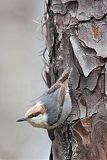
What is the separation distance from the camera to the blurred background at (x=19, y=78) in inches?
135

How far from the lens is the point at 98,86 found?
68.2 inches

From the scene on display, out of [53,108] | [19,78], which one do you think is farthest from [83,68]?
[19,78]

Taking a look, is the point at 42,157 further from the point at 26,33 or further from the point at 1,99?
the point at 26,33

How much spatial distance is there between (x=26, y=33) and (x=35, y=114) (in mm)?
1810

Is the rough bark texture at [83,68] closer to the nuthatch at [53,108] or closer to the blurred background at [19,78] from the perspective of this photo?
the nuthatch at [53,108]

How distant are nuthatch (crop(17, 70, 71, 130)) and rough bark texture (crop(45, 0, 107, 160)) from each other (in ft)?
0.08

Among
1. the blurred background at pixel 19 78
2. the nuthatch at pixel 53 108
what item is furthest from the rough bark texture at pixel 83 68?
the blurred background at pixel 19 78

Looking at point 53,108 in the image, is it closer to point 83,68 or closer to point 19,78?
point 83,68

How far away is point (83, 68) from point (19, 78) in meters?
1.93

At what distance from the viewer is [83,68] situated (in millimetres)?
1740

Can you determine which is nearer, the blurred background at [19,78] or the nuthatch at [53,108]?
the nuthatch at [53,108]

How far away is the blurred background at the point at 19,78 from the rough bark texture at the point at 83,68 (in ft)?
5.07

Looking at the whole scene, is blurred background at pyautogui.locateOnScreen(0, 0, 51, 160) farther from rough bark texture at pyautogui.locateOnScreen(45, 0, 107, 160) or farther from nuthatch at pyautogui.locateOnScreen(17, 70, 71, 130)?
rough bark texture at pyautogui.locateOnScreen(45, 0, 107, 160)

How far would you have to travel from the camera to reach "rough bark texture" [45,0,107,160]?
5.63 ft
